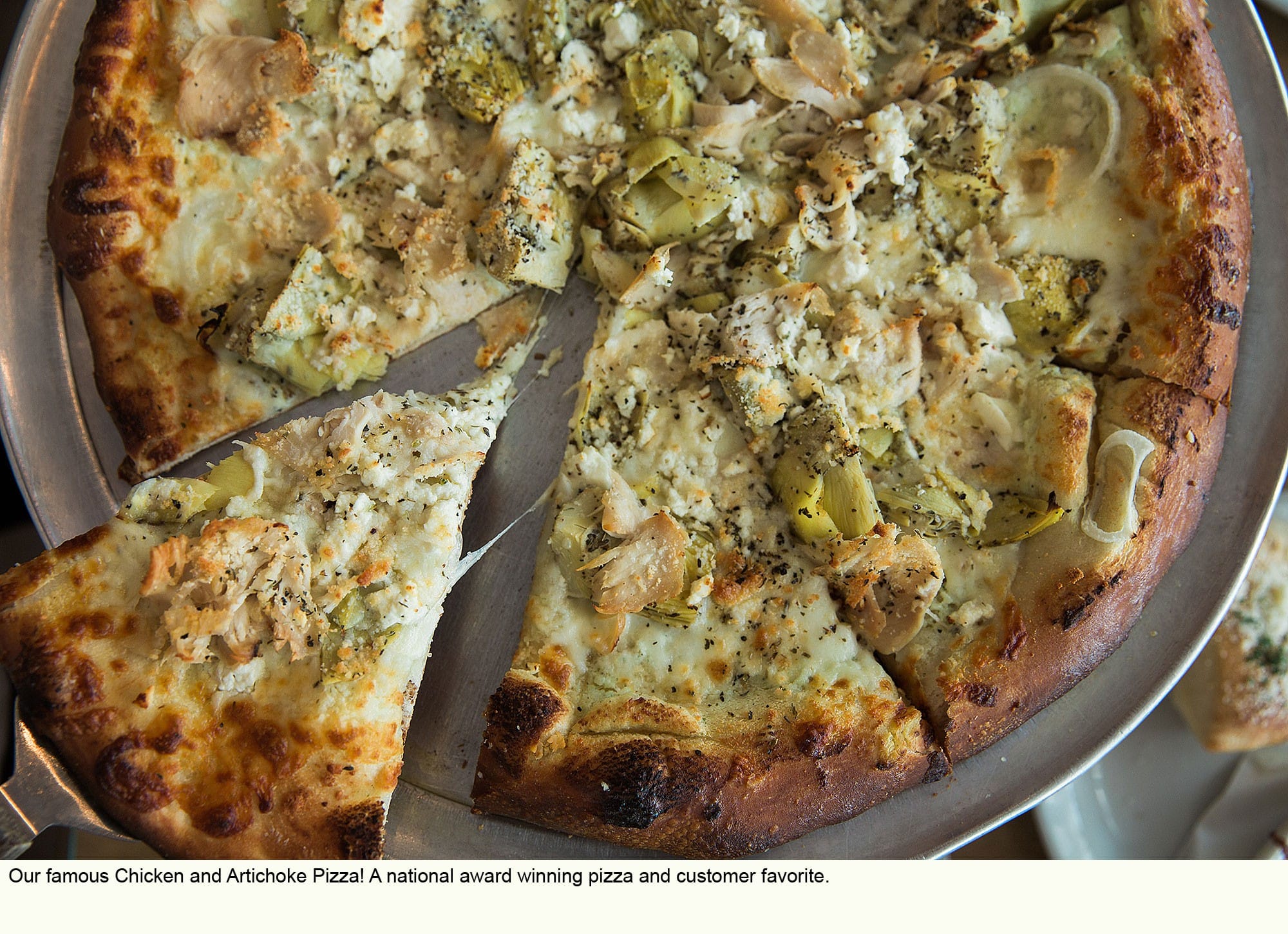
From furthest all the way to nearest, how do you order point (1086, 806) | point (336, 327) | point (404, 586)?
point (1086, 806), point (336, 327), point (404, 586)

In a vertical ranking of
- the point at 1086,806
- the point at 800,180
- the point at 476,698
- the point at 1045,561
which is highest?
the point at 800,180

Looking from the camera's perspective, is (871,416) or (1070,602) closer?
(1070,602)

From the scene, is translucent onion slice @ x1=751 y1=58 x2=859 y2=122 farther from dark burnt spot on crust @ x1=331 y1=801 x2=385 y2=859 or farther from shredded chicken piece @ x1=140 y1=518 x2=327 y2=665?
dark burnt spot on crust @ x1=331 y1=801 x2=385 y2=859

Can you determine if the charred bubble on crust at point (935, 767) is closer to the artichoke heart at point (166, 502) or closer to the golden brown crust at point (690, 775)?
the golden brown crust at point (690, 775)

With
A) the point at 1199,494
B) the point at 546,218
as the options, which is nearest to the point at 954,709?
the point at 1199,494

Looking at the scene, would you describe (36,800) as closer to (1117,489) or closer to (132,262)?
(132,262)

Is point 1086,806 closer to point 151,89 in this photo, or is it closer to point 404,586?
point 404,586

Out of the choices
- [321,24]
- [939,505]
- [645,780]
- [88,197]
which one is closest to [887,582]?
[939,505]
